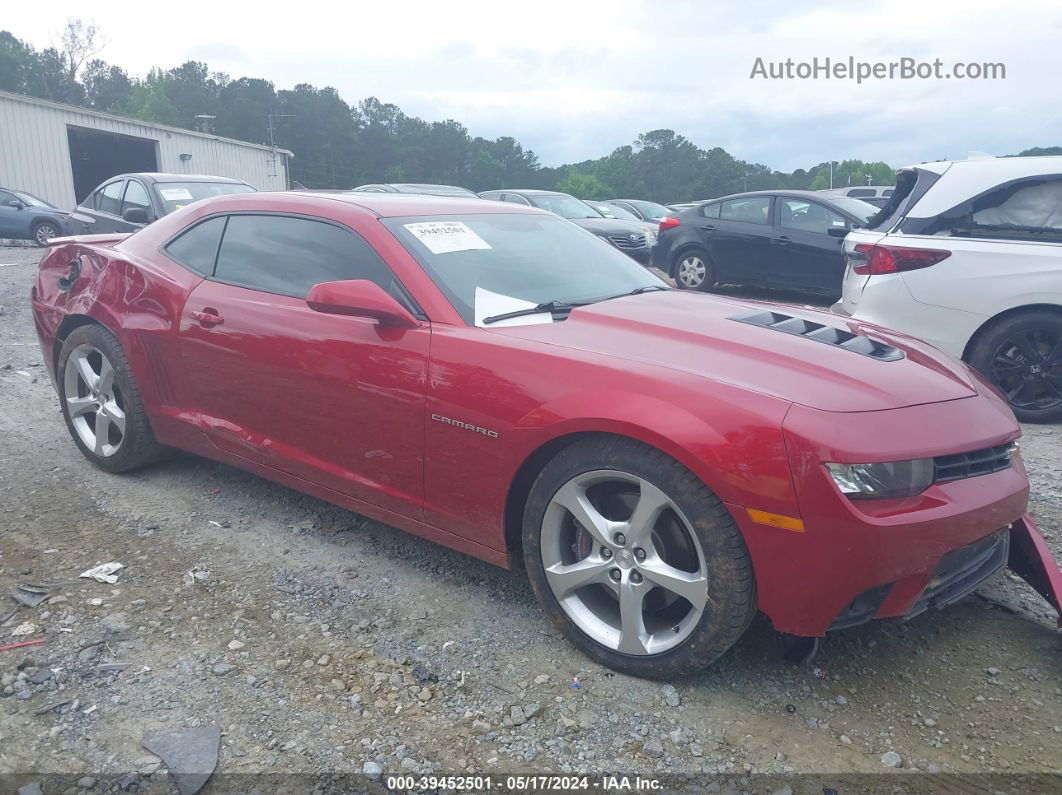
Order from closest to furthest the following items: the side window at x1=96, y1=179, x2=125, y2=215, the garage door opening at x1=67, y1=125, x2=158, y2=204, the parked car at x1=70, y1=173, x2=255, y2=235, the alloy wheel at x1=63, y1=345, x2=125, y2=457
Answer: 1. the alloy wheel at x1=63, y1=345, x2=125, y2=457
2. the parked car at x1=70, y1=173, x2=255, y2=235
3. the side window at x1=96, y1=179, x2=125, y2=215
4. the garage door opening at x1=67, y1=125, x2=158, y2=204

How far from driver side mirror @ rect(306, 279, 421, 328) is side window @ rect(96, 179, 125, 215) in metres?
9.24

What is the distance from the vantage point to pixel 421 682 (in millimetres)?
2654

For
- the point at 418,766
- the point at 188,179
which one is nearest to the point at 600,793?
the point at 418,766

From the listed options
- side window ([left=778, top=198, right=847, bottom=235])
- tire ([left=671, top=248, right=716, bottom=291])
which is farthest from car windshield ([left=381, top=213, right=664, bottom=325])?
tire ([left=671, top=248, right=716, bottom=291])

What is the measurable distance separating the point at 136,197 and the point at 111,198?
0.87m

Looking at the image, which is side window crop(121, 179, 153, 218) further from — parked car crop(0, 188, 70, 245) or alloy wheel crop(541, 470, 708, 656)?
alloy wheel crop(541, 470, 708, 656)

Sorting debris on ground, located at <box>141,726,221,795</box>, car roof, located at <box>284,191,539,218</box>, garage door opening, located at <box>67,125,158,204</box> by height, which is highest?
garage door opening, located at <box>67,125,158,204</box>

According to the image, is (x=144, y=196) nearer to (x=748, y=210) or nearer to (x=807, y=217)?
(x=748, y=210)

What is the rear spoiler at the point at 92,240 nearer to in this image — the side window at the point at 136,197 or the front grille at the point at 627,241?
the side window at the point at 136,197

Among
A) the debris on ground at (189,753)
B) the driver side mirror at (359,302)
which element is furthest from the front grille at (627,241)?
the debris on ground at (189,753)

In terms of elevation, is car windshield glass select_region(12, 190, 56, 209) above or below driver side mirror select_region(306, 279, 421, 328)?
below

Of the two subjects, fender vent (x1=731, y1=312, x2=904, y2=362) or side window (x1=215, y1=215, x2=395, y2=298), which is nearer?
fender vent (x1=731, y1=312, x2=904, y2=362)

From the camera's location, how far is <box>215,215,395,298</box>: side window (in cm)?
338

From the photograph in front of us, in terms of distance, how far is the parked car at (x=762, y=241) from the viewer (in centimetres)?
989
